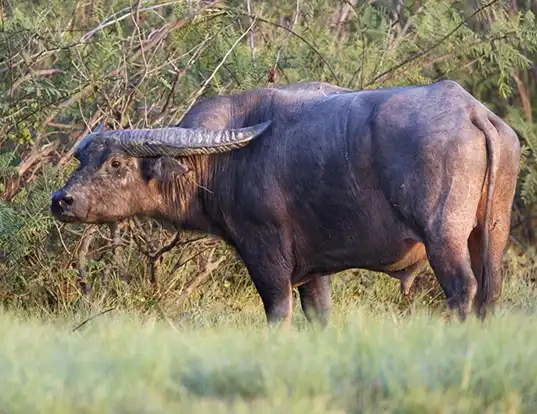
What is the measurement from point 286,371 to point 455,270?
107 inches

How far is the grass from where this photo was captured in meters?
5.00

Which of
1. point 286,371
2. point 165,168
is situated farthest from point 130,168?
point 286,371

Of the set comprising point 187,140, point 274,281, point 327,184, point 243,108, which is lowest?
point 274,281

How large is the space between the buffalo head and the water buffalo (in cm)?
1

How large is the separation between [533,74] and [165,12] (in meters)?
5.60

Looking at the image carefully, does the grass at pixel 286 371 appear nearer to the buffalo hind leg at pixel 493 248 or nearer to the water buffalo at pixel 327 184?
the water buffalo at pixel 327 184

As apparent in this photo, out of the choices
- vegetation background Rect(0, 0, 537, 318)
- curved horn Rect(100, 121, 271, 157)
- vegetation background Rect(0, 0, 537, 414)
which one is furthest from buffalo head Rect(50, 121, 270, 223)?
vegetation background Rect(0, 0, 537, 318)

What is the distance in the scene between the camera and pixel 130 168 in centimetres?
912

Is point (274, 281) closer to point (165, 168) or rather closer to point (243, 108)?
point (165, 168)

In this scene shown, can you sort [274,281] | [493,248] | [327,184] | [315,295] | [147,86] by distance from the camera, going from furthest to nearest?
[147,86]
[315,295]
[274,281]
[327,184]
[493,248]

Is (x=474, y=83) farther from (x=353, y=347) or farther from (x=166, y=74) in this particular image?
(x=353, y=347)

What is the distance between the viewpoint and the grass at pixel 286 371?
5000 mm

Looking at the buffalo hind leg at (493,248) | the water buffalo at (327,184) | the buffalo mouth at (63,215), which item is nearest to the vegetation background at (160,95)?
the buffalo hind leg at (493,248)

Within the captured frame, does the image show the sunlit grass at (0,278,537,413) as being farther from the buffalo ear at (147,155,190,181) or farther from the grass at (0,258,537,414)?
the buffalo ear at (147,155,190,181)
